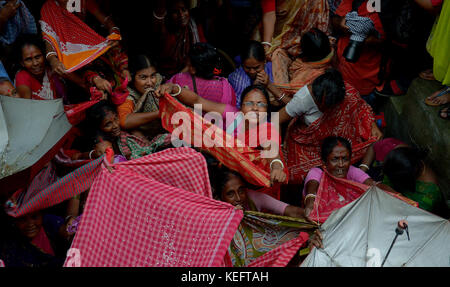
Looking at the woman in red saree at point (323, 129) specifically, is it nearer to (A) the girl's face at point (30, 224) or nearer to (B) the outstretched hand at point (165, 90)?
(B) the outstretched hand at point (165, 90)

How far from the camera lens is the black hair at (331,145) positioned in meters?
4.29

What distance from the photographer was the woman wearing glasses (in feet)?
13.2

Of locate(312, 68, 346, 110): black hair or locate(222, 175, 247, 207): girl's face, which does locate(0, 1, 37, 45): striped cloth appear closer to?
locate(222, 175, 247, 207): girl's face

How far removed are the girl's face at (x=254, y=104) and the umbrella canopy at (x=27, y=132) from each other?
1548 millimetres

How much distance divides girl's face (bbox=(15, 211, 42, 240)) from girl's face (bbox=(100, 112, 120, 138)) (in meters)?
0.97

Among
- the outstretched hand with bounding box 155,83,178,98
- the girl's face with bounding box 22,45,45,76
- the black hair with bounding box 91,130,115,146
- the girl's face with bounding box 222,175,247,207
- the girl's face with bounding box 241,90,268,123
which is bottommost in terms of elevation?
the girl's face with bounding box 222,175,247,207

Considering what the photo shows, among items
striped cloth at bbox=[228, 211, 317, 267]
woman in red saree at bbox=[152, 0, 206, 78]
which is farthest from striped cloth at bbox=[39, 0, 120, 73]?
striped cloth at bbox=[228, 211, 317, 267]

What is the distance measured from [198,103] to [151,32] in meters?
1.44

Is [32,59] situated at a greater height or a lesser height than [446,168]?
greater

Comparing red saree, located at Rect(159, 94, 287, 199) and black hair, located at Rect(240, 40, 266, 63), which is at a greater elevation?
black hair, located at Rect(240, 40, 266, 63)

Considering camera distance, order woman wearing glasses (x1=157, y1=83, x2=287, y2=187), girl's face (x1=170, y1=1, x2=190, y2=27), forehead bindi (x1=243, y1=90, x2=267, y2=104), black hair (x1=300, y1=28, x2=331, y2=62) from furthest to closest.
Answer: girl's face (x1=170, y1=1, x2=190, y2=27) → black hair (x1=300, y1=28, x2=331, y2=62) → forehead bindi (x1=243, y1=90, x2=267, y2=104) → woman wearing glasses (x1=157, y1=83, x2=287, y2=187)
